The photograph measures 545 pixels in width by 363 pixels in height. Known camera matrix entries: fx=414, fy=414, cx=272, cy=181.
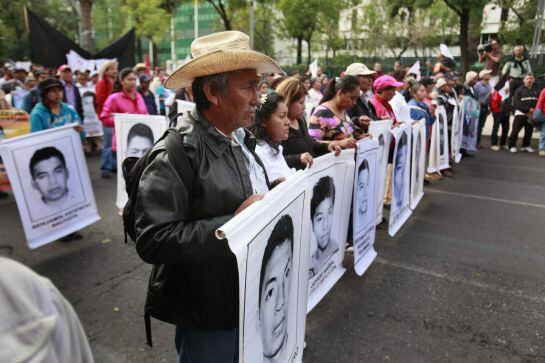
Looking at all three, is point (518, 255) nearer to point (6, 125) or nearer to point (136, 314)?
point (136, 314)

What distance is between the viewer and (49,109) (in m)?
5.22

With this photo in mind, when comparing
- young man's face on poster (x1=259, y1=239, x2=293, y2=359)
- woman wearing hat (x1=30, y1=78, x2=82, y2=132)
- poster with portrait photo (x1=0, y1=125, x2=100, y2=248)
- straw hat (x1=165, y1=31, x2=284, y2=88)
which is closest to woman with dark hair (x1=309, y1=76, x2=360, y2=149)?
straw hat (x1=165, y1=31, x2=284, y2=88)

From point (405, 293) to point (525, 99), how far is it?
31.3 feet

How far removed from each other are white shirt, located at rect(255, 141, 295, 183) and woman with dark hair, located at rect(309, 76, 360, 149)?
3.77ft

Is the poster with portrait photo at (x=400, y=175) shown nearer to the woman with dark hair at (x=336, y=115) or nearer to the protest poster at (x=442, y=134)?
the woman with dark hair at (x=336, y=115)

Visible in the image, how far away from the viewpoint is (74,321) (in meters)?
0.71

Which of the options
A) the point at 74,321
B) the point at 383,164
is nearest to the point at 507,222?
the point at 383,164

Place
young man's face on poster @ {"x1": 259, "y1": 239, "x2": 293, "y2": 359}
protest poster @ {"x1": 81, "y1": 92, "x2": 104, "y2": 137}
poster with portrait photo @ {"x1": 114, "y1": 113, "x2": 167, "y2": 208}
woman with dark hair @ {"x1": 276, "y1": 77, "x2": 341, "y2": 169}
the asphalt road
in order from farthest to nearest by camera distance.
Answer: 1. protest poster @ {"x1": 81, "y1": 92, "x2": 104, "y2": 137}
2. poster with portrait photo @ {"x1": 114, "y1": 113, "x2": 167, "y2": 208}
3. woman with dark hair @ {"x1": 276, "y1": 77, "x2": 341, "y2": 169}
4. the asphalt road
5. young man's face on poster @ {"x1": 259, "y1": 239, "x2": 293, "y2": 359}

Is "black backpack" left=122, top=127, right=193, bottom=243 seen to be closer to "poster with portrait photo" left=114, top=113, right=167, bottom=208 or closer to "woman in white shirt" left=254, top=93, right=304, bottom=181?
"woman in white shirt" left=254, top=93, right=304, bottom=181

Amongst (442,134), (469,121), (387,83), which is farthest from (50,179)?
(469,121)

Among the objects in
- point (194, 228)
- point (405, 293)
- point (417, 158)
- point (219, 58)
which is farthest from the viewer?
point (417, 158)

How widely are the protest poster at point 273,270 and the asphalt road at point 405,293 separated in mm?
957

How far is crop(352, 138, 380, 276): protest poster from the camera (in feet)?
12.0

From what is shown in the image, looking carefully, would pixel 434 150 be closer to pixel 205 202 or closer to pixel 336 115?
pixel 336 115
